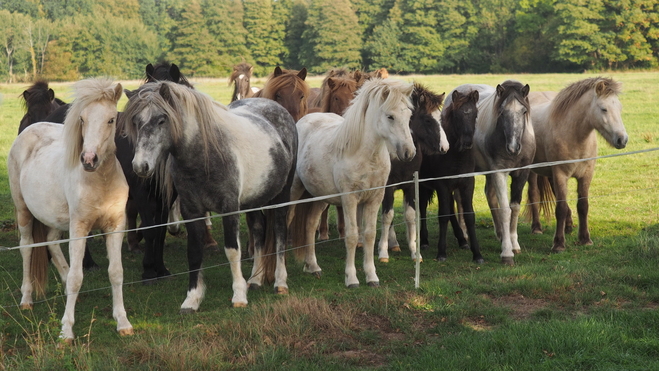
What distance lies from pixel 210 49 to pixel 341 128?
59.2m

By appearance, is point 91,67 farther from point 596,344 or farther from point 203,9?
point 596,344

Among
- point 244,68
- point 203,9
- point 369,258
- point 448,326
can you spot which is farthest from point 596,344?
point 203,9

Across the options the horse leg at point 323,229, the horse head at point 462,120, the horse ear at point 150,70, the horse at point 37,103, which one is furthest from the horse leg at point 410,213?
the horse at point 37,103

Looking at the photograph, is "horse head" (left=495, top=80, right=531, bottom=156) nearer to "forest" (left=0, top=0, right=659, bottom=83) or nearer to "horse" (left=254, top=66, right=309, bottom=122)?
"horse" (left=254, top=66, right=309, bottom=122)

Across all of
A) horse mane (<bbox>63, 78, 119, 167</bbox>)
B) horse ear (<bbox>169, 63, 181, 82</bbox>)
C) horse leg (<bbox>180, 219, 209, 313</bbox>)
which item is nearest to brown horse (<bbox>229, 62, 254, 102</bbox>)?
horse ear (<bbox>169, 63, 181, 82</bbox>)

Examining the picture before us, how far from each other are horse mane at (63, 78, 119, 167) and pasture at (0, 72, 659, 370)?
1.98 ft

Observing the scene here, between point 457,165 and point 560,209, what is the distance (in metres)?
1.60

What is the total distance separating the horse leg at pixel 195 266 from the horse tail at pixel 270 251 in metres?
0.93

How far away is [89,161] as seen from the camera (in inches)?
197

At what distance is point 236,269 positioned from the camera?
6184 millimetres

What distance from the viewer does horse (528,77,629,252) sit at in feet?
27.3

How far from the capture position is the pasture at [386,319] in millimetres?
Result: 4555

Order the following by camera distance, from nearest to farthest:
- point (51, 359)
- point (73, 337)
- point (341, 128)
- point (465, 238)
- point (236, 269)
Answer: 1. point (51, 359)
2. point (73, 337)
3. point (236, 269)
4. point (341, 128)
5. point (465, 238)

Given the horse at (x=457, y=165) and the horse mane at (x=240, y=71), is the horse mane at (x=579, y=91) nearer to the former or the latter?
the horse at (x=457, y=165)
